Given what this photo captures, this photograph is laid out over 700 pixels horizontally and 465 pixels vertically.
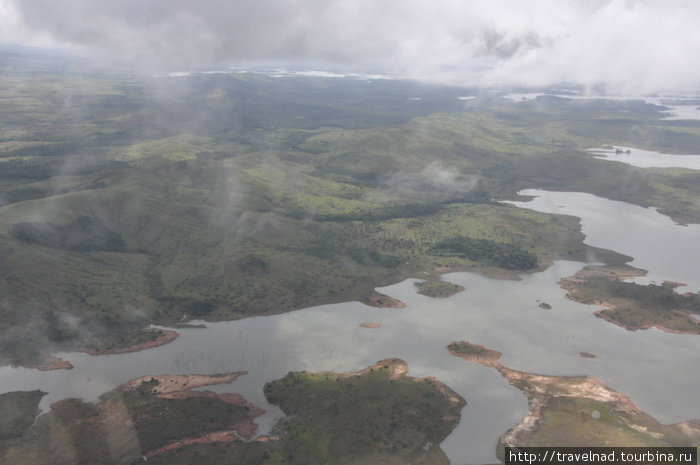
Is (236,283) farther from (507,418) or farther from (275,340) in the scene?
(507,418)

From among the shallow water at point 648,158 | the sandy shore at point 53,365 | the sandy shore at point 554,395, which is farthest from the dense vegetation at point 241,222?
the sandy shore at point 554,395

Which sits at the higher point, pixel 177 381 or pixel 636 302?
pixel 636 302

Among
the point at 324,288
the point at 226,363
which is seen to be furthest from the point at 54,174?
the point at 226,363

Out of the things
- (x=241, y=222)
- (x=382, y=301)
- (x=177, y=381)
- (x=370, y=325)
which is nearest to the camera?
(x=177, y=381)

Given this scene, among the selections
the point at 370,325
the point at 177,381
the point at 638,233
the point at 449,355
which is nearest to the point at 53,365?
the point at 177,381

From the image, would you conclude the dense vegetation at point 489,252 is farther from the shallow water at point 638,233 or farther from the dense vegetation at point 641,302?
the shallow water at point 638,233

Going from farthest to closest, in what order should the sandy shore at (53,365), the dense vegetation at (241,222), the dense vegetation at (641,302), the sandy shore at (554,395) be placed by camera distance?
the dense vegetation at (241,222) → the dense vegetation at (641,302) → the sandy shore at (53,365) → the sandy shore at (554,395)

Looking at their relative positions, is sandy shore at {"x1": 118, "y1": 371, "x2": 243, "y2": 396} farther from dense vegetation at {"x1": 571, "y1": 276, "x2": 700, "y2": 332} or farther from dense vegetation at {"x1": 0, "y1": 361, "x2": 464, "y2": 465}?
dense vegetation at {"x1": 571, "y1": 276, "x2": 700, "y2": 332}

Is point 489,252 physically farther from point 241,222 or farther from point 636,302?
point 241,222

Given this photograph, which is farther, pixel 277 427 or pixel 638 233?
pixel 638 233
